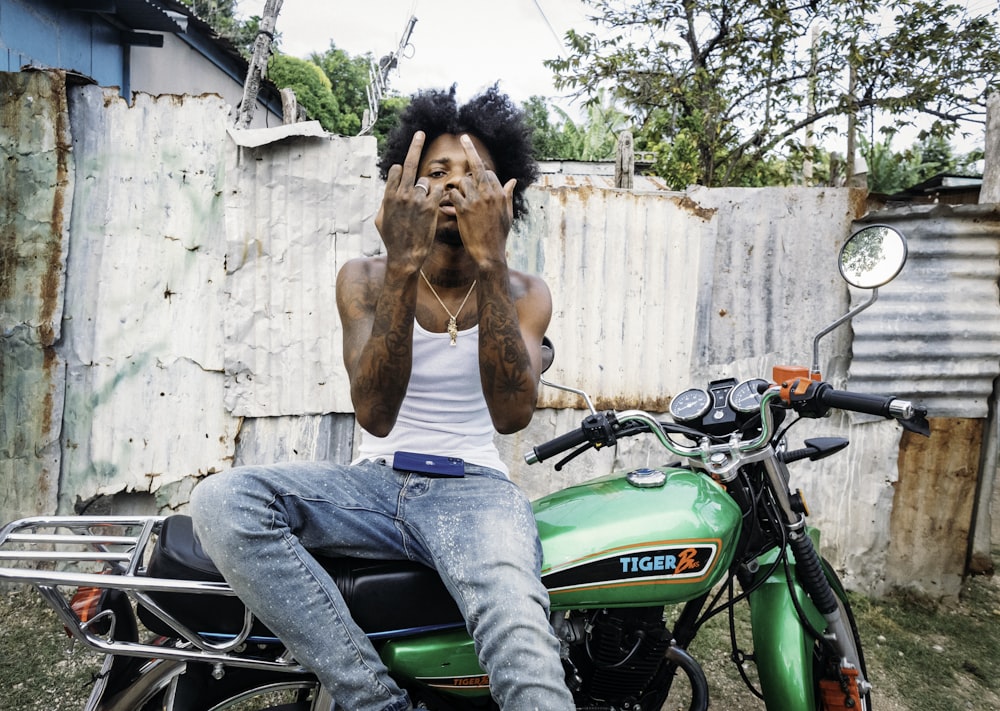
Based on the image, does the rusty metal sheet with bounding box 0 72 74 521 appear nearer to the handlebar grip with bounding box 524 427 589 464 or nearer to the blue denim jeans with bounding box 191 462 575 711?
the blue denim jeans with bounding box 191 462 575 711

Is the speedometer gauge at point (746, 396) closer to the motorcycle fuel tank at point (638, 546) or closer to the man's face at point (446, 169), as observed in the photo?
the motorcycle fuel tank at point (638, 546)

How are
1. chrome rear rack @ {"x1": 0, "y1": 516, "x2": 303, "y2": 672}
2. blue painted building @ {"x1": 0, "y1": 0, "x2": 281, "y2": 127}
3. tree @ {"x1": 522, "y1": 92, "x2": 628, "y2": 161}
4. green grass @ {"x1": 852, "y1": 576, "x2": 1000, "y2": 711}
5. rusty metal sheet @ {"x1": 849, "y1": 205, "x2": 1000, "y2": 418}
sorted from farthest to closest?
tree @ {"x1": 522, "y1": 92, "x2": 628, "y2": 161} → blue painted building @ {"x1": 0, "y1": 0, "x2": 281, "y2": 127} → rusty metal sheet @ {"x1": 849, "y1": 205, "x2": 1000, "y2": 418} → green grass @ {"x1": 852, "y1": 576, "x2": 1000, "y2": 711} → chrome rear rack @ {"x1": 0, "y1": 516, "x2": 303, "y2": 672}

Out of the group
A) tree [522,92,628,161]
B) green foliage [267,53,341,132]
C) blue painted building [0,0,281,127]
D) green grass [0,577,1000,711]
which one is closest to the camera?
green grass [0,577,1000,711]

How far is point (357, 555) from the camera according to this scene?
166cm

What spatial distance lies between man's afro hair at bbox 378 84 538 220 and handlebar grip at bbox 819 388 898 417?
1350 millimetres

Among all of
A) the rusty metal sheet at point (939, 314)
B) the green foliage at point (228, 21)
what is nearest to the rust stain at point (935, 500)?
the rusty metal sheet at point (939, 314)

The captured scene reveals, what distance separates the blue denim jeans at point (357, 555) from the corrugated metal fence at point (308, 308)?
6.35ft

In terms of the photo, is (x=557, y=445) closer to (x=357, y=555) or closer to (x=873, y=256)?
(x=357, y=555)

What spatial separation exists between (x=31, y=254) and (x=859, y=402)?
11.1 ft

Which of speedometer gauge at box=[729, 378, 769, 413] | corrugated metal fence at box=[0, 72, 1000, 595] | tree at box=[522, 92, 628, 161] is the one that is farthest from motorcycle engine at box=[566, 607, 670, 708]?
tree at box=[522, 92, 628, 161]

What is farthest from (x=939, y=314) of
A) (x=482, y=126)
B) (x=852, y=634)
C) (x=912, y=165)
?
(x=912, y=165)

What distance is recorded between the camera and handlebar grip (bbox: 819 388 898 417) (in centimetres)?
160

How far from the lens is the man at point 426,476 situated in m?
1.46

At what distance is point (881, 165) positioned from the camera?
15078 mm
